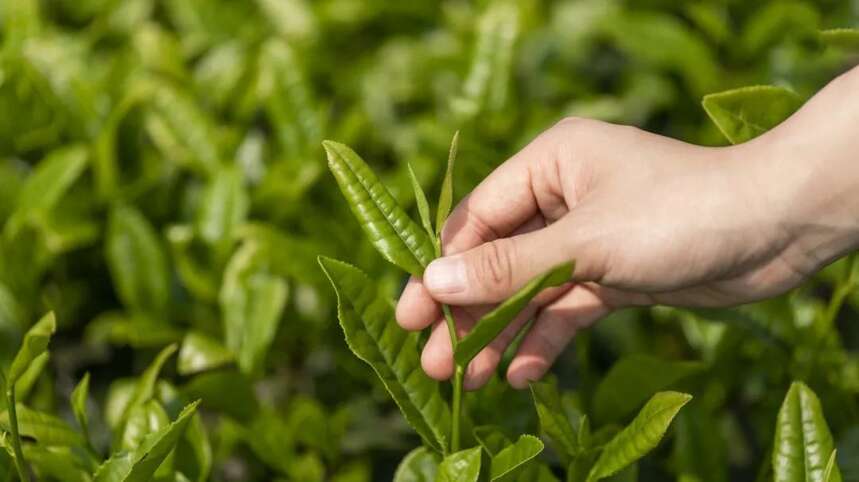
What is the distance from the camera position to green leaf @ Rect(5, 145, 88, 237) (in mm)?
2131

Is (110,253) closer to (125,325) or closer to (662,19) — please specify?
(125,325)

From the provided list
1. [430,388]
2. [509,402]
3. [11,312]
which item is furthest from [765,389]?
[11,312]

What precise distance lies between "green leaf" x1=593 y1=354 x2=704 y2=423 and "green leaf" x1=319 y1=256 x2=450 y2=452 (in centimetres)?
35

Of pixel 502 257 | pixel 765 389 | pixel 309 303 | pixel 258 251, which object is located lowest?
pixel 765 389

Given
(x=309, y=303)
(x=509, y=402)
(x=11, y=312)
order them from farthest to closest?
(x=309, y=303)
(x=11, y=312)
(x=509, y=402)

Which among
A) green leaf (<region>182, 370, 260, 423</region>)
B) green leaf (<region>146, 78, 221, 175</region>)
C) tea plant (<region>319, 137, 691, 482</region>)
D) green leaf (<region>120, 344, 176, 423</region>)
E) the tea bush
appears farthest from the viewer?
green leaf (<region>146, 78, 221, 175</region>)

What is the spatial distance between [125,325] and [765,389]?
118 centimetres

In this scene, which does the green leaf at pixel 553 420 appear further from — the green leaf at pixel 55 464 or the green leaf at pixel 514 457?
the green leaf at pixel 55 464

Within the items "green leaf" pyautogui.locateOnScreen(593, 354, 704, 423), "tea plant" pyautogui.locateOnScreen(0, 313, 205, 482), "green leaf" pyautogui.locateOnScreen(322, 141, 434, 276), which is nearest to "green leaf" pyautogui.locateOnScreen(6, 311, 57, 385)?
"tea plant" pyautogui.locateOnScreen(0, 313, 205, 482)

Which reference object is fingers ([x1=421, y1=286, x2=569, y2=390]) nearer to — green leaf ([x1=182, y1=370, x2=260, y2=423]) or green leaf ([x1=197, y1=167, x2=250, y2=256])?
green leaf ([x1=182, y1=370, x2=260, y2=423])

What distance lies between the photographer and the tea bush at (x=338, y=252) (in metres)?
1.52

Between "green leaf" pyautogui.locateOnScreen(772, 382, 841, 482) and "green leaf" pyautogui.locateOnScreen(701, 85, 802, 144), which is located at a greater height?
"green leaf" pyautogui.locateOnScreen(701, 85, 802, 144)

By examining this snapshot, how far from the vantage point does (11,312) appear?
77.1 inches

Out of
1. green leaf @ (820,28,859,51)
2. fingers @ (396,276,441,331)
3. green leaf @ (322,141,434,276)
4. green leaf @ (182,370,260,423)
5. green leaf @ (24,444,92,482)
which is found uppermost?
green leaf @ (820,28,859,51)
